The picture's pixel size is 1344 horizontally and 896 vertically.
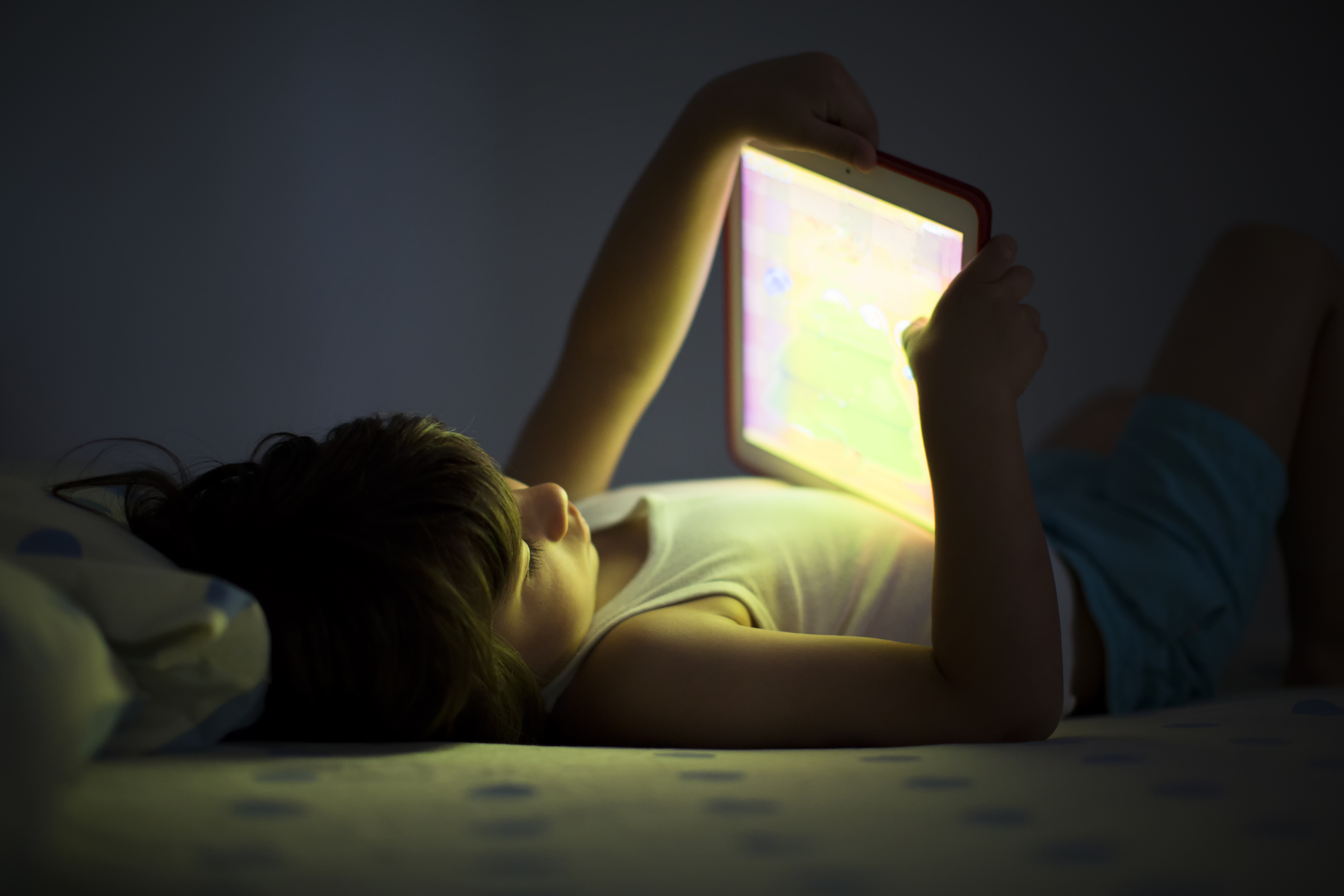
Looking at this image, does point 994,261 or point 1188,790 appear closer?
point 1188,790

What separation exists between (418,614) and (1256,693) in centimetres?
74

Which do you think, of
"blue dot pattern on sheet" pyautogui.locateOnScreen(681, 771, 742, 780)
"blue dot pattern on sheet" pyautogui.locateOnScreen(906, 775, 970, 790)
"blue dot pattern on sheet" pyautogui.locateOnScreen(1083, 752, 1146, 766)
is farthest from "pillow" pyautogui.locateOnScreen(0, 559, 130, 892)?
"blue dot pattern on sheet" pyautogui.locateOnScreen(1083, 752, 1146, 766)

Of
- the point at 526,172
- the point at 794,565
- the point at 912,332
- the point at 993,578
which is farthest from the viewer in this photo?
the point at 526,172

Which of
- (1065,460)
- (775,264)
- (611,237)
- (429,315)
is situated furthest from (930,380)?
(429,315)

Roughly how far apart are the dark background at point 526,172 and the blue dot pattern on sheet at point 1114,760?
1.21 metres

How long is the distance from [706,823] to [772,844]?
0.03m

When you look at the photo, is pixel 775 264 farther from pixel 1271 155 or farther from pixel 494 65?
pixel 1271 155

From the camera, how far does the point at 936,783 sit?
0.45 m

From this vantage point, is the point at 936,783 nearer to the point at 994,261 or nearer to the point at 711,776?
the point at 711,776

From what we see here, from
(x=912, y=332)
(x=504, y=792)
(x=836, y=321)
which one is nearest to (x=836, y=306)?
(x=836, y=321)

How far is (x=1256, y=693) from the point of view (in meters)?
0.84

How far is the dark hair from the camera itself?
0.53m

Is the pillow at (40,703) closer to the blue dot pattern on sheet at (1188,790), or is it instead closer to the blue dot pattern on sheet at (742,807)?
Result: the blue dot pattern on sheet at (742,807)

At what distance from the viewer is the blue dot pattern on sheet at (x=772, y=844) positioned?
1.24 ft
